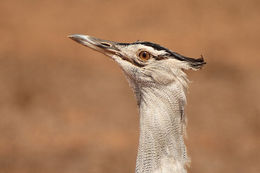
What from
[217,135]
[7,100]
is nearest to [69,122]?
[7,100]

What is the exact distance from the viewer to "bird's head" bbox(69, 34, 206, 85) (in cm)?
272

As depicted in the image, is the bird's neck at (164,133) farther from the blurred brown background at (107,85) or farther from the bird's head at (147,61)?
the blurred brown background at (107,85)

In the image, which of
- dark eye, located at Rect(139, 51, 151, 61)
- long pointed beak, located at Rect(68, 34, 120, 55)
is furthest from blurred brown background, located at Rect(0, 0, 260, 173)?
dark eye, located at Rect(139, 51, 151, 61)

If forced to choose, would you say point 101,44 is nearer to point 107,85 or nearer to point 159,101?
point 159,101

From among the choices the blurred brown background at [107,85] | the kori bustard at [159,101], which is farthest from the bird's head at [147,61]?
the blurred brown background at [107,85]

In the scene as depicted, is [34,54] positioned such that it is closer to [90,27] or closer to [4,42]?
[4,42]

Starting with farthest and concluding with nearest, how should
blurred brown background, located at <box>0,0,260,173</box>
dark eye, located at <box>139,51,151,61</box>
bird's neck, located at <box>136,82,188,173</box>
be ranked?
blurred brown background, located at <box>0,0,260,173</box>
dark eye, located at <box>139,51,151,61</box>
bird's neck, located at <box>136,82,188,173</box>

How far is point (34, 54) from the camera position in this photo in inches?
340

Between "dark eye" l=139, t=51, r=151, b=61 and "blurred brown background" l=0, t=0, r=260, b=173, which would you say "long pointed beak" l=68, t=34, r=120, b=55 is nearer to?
"dark eye" l=139, t=51, r=151, b=61

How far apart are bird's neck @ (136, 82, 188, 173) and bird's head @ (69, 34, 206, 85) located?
74 millimetres

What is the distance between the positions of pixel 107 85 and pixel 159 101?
5261 mm

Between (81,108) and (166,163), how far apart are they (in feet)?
15.4

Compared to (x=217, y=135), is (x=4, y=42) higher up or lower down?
higher up

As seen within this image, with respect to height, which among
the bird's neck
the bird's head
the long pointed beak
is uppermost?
the long pointed beak
